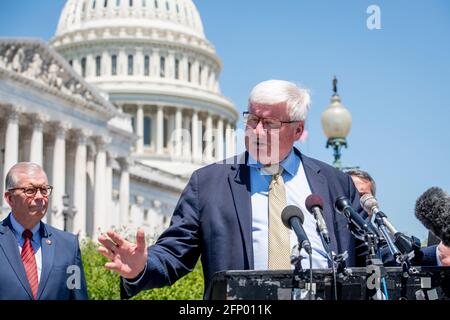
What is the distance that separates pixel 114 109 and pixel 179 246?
68.6 m

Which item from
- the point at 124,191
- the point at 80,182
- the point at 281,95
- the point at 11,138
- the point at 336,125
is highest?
the point at 11,138

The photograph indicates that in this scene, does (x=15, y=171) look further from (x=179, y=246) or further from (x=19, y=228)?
(x=179, y=246)

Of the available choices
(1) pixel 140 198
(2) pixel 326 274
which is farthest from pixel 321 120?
(1) pixel 140 198

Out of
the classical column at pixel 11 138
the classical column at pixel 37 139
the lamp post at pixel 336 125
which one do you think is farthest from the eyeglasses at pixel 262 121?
the classical column at pixel 37 139

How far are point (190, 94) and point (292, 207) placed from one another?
114759 millimetres

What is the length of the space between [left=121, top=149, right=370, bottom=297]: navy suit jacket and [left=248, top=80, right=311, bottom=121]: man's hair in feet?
1.48

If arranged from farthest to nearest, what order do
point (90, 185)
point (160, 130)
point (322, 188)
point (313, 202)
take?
point (160, 130) < point (90, 185) < point (322, 188) < point (313, 202)

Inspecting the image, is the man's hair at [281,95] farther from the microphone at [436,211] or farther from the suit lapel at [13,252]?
the suit lapel at [13,252]

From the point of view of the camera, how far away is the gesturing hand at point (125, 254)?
5.41 metres

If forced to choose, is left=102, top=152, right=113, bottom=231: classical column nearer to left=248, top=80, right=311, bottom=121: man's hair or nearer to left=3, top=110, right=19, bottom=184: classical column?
left=3, top=110, right=19, bottom=184: classical column

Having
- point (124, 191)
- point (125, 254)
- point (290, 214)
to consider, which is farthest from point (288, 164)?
point (124, 191)

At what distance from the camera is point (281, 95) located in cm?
636

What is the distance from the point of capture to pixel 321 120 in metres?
23.9
